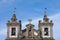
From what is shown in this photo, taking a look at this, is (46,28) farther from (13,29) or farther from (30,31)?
(13,29)

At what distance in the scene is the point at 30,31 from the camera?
6638cm

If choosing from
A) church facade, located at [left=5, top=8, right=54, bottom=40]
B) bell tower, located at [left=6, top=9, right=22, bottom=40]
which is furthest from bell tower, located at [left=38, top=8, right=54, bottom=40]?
bell tower, located at [left=6, top=9, right=22, bottom=40]

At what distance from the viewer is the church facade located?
65.6 m

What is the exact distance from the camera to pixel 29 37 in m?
65.6

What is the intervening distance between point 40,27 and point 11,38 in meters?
6.96

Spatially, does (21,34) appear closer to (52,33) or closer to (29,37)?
(29,37)

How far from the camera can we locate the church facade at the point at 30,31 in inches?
2584

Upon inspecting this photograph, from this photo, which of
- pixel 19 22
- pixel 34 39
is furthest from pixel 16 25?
pixel 34 39

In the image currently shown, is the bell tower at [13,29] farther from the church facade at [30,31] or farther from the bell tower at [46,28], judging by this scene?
the bell tower at [46,28]

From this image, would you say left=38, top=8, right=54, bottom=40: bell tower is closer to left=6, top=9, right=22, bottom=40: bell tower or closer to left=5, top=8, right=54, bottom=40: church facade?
left=5, top=8, right=54, bottom=40: church facade

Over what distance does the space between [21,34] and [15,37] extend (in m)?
1.49

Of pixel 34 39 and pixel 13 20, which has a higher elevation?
pixel 13 20

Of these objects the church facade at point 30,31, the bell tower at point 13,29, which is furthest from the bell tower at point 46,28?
the bell tower at point 13,29

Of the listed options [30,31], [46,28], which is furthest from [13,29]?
[46,28]
